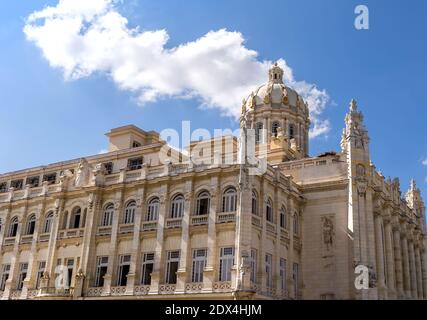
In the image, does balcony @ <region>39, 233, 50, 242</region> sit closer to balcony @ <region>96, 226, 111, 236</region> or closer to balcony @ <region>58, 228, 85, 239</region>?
balcony @ <region>58, 228, 85, 239</region>

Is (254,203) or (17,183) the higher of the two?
(17,183)

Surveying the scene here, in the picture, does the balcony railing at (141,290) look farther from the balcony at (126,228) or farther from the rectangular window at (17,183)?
the rectangular window at (17,183)

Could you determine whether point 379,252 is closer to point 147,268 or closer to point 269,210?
point 269,210

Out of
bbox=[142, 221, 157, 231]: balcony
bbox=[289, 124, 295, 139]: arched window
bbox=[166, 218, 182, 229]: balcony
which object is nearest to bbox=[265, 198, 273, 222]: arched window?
bbox=[166, 218, 182, 229]: balcony

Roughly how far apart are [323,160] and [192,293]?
1655 centimetres

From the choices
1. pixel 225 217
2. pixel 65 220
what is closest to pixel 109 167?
pixel 65 220

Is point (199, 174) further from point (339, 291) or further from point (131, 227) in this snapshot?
point (339, 291)

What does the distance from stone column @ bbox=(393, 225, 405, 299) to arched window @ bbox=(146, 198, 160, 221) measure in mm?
22023

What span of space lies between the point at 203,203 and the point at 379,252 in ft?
50.5

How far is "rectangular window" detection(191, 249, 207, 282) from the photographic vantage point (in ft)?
124

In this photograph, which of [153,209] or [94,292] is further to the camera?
[153,209]

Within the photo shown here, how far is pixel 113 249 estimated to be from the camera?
41.6 m
